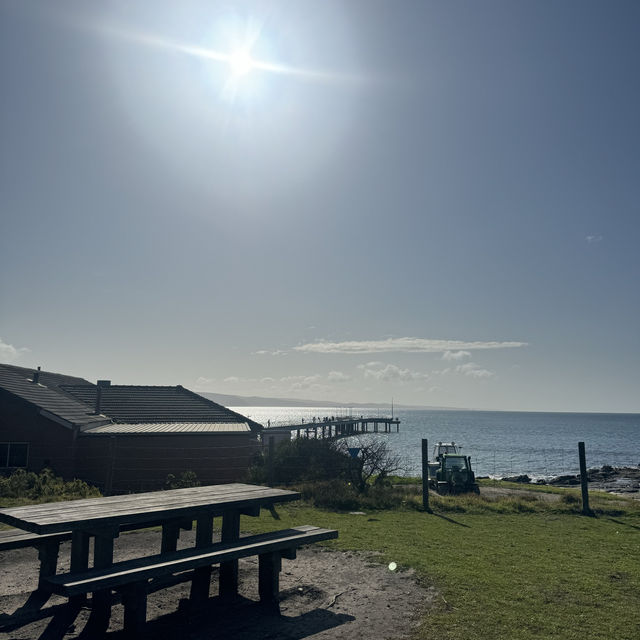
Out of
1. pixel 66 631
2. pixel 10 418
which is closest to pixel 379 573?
pixel 66 631

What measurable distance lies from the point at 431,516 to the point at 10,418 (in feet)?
52.9

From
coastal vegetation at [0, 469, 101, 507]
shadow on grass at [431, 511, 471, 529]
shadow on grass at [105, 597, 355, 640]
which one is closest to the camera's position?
shadow on grass at [105, 597, 355, 640]

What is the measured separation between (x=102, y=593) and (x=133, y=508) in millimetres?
912

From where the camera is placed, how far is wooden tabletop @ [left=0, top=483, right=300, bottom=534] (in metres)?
5.32

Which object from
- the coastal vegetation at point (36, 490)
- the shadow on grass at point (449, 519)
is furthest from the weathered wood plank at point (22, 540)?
the shadow on grass at point (449, 519)

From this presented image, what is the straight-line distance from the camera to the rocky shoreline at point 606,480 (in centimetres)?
4133

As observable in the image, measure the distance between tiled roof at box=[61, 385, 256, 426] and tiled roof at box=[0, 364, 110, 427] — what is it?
97cm

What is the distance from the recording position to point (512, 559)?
28.7 feet

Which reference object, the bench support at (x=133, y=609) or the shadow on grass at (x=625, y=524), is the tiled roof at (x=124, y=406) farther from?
the bench support at (x=133, y=609)

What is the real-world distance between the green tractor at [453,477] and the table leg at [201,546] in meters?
15.7

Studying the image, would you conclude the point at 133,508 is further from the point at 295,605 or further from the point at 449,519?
the point at 449,519

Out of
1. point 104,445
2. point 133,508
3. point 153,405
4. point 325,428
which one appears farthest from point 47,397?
point 325,428

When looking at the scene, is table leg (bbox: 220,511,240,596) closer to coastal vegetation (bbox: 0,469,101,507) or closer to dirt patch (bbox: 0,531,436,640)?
dirt patch (bbox: 0,531,436,640)

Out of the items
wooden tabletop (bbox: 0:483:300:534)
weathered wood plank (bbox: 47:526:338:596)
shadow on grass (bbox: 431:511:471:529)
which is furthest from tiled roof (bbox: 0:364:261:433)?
weathered wood plank (bbox: 47:526:338:596)
